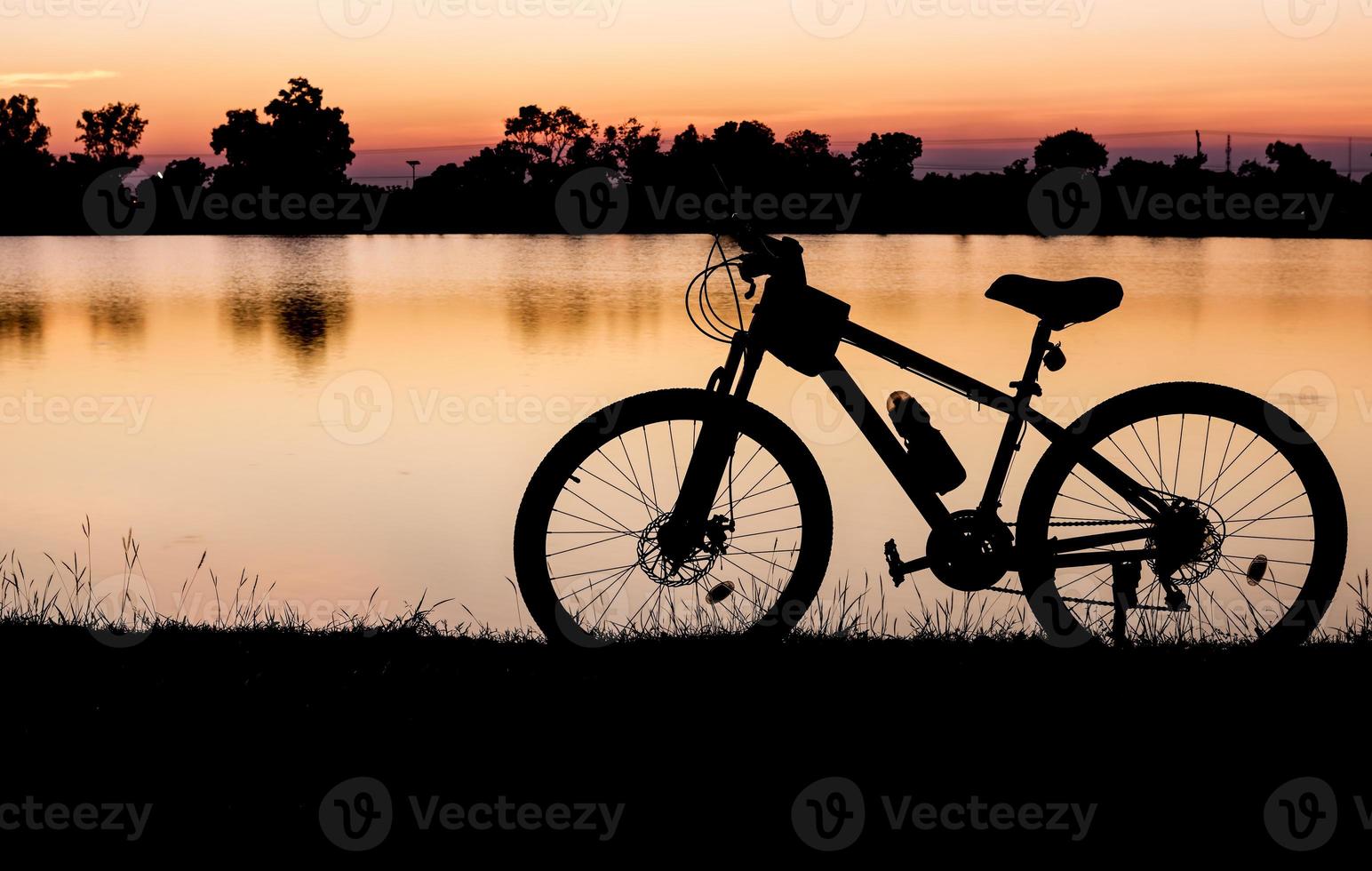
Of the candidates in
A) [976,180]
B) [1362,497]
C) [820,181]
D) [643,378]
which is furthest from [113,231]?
[1362,497]

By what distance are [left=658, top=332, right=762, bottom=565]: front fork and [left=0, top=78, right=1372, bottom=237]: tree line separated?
182 feet

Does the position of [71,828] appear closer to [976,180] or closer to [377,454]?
[377,454]

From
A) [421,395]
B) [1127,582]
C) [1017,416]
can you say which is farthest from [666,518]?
[421,395]

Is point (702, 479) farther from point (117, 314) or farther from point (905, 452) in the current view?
point (117, 314)

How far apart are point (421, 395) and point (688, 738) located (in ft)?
→ 38.5

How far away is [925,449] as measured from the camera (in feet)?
15.8

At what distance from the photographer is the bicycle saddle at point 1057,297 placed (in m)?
4.68

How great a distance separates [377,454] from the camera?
12.3 meters

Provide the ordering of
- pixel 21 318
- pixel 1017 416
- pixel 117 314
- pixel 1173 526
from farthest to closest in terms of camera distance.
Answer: pixel 117 314, pixel 21 318, pixel 1173 526, pixel 1017 416

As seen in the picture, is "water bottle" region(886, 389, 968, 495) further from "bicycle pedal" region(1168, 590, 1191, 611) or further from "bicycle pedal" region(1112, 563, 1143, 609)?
"bicycle pedal" region(1168, 590, 1191, 611)

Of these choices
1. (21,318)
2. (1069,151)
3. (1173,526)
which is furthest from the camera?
(1069,151)

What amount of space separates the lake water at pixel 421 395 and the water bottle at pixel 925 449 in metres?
1.81

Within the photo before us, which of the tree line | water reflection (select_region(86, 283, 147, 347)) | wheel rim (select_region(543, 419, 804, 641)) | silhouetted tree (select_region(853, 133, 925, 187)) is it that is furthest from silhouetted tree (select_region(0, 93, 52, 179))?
wheel rim (select_region(543, 419, 804, 641))

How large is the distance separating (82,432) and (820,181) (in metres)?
89.6
